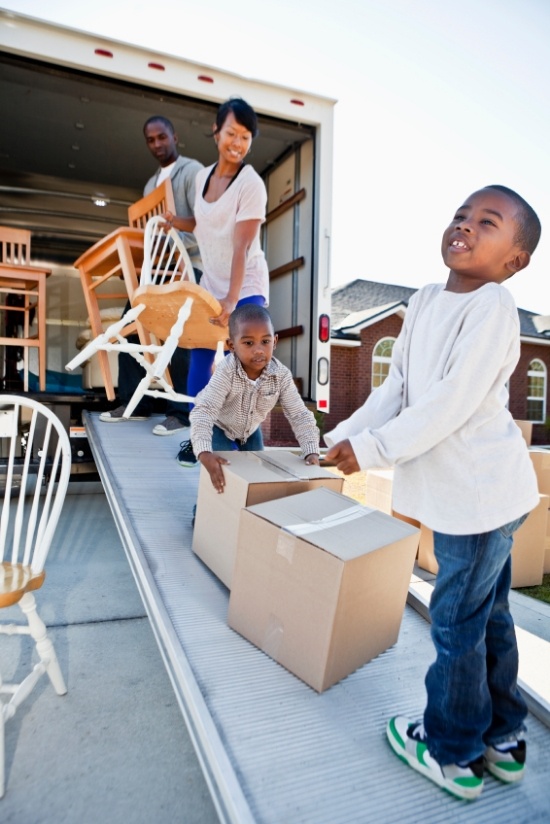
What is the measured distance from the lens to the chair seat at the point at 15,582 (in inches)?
51.1

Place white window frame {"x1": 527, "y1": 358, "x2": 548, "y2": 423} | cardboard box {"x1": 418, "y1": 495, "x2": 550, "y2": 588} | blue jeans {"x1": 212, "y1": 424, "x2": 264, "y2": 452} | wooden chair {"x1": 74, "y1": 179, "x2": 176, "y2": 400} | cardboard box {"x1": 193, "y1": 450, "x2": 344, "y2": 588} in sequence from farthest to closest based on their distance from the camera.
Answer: white window frame {"x1": 527, "y1": 358, "x2": 548, "y2": 423} → wooden chair {"x1": 74, "y1": 179, "x2": 176, "y2": 400} → cardboard box {"x1": 418, "y1": 495, "x2": 550, "y2": 588} → blue jeans {"x1": 212, "y1": 424, "x2": 264, "y2": 452} → cardboard box {"x1": 193, "y1": 450, "x2": 344, "y2": 588}

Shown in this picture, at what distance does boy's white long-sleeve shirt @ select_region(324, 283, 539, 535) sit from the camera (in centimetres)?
104

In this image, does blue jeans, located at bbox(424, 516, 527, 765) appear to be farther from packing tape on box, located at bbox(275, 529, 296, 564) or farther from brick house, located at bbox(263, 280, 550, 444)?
brick house, located at bbox(263, 280, 550, 444)

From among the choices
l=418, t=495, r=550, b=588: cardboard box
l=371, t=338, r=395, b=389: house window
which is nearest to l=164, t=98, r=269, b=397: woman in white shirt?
l=418, t=495, r=550, b=588: cardboard box

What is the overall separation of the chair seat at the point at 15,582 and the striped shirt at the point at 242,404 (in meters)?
0.67

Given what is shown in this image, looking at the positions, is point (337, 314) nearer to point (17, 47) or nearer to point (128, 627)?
point (17, 47)

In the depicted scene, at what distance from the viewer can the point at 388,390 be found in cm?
128

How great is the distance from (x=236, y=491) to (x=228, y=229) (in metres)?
1.57

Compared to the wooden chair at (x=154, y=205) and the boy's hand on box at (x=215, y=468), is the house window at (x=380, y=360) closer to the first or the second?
the wooden chair at (x=154, y=205)

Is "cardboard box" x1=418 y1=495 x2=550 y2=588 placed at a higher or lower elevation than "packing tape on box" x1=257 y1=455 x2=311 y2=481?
lower

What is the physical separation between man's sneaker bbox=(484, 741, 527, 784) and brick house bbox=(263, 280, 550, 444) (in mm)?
10599

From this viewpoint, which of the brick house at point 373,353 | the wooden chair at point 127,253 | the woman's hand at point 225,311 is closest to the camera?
the woman's hand at point 225,311

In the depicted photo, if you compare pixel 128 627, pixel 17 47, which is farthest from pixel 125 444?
pixel 17 47

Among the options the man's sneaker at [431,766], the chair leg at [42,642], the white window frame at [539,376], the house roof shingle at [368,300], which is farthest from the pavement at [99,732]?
the white window frame at [539,376]
